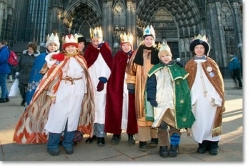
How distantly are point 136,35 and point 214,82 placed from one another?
1348 centimetres

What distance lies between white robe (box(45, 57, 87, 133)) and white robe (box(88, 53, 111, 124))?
1.44 feet

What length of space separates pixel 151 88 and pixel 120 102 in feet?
2.57

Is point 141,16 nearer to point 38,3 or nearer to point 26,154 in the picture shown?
point 26,154

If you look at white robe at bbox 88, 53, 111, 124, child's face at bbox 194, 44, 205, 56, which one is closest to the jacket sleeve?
child's face at bbox 194, 44, 205, 56

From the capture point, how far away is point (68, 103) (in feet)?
9.82

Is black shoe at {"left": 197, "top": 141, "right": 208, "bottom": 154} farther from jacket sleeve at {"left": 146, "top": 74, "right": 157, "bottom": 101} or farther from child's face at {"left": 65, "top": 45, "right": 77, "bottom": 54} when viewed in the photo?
child's face at {"left": 65, "top": 45, "right": 77, "bottom": 54}

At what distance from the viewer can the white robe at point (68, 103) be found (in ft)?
9.57

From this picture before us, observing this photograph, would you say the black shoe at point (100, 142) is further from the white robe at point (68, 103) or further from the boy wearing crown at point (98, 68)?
the white robe at point (68, 103)

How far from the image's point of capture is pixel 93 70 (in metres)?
3.63

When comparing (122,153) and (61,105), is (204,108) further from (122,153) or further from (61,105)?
(61,105)

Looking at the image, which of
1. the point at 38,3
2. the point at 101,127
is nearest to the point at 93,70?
the point at 101,127

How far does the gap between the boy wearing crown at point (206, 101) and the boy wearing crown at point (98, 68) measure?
1487 mm

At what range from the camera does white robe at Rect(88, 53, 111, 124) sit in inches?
135

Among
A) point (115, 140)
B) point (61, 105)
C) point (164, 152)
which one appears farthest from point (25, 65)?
point (164, 152)
